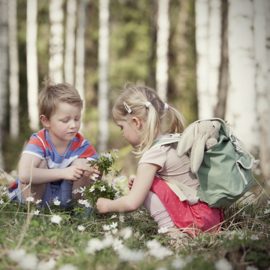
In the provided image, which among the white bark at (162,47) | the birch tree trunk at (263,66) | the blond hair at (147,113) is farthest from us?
the white bark at (162,47)

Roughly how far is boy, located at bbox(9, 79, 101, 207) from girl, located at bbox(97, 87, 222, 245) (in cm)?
46

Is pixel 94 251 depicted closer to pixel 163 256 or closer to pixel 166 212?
pixel 163 256

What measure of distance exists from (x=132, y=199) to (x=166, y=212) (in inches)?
14.2

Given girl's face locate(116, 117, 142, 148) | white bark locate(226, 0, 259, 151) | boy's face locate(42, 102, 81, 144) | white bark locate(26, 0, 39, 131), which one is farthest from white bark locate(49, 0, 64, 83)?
girl's face locate(116, 117, 142, 148)

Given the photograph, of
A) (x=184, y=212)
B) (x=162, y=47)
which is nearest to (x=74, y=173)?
(x=184, y=212)

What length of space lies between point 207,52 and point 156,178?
24.9ft

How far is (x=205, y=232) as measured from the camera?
2.45m

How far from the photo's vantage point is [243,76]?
5.39m

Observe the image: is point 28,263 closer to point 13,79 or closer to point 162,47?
point 162,47

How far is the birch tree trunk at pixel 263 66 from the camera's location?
694 cm

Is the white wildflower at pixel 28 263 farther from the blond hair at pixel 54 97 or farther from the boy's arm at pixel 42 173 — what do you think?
the blond hair at pixel 54 97

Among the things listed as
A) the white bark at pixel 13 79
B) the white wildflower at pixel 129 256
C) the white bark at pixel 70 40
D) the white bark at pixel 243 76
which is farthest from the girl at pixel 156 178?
the white bark at pixel 13 79

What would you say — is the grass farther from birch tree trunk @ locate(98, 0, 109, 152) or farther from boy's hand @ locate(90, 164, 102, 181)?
birch tree trunk @ locate(98, 0, 109, 152)

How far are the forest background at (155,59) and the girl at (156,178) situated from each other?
398 millimetres
